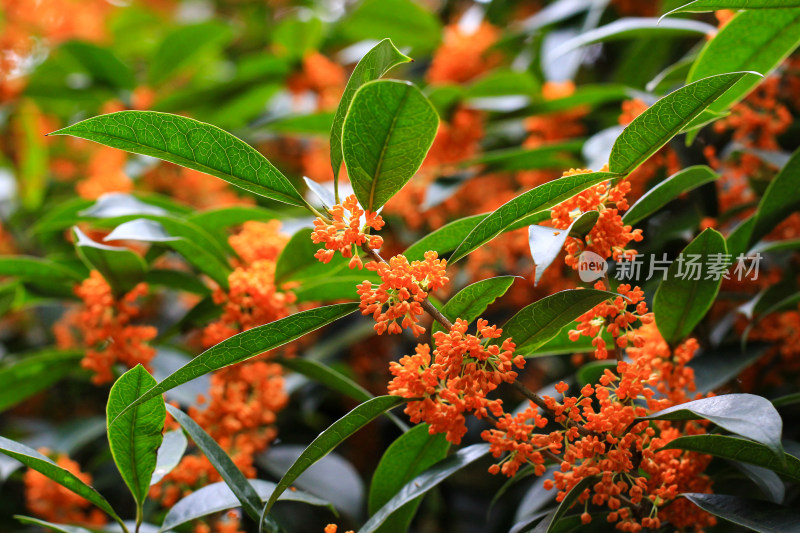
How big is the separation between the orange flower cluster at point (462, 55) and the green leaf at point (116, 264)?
119 cm

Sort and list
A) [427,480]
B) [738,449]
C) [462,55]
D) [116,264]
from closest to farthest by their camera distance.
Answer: [738,449] → [427,480] → [116,264] → [462,55]

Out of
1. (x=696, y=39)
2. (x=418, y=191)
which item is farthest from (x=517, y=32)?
(x=418, y=191)

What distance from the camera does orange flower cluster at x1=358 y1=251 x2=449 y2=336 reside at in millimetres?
848

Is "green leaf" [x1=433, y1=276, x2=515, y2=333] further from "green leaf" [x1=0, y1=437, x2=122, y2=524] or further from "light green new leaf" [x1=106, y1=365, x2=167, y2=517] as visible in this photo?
"green leaf" [x1=0, y1=437, x2=122, y2=524]

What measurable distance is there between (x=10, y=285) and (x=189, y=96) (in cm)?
90

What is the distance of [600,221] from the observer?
0.90 meters

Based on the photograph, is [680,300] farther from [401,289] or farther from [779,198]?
[401,289]

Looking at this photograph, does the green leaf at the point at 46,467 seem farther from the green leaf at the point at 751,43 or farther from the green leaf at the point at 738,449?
the green leaf at the point at 751,43

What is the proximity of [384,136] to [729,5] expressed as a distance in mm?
523

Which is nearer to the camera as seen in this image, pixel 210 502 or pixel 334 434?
pixel 334 434

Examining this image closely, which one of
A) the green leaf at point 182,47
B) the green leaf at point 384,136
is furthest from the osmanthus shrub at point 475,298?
the green leaf at point 182,47

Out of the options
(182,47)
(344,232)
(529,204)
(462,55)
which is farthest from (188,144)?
(182,47)

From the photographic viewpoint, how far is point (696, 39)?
204cm

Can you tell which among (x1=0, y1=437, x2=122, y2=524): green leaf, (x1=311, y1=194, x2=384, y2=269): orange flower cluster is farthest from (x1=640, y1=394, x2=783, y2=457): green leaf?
(x1=0, y1=437, x2=122, y2=524): green leaf
